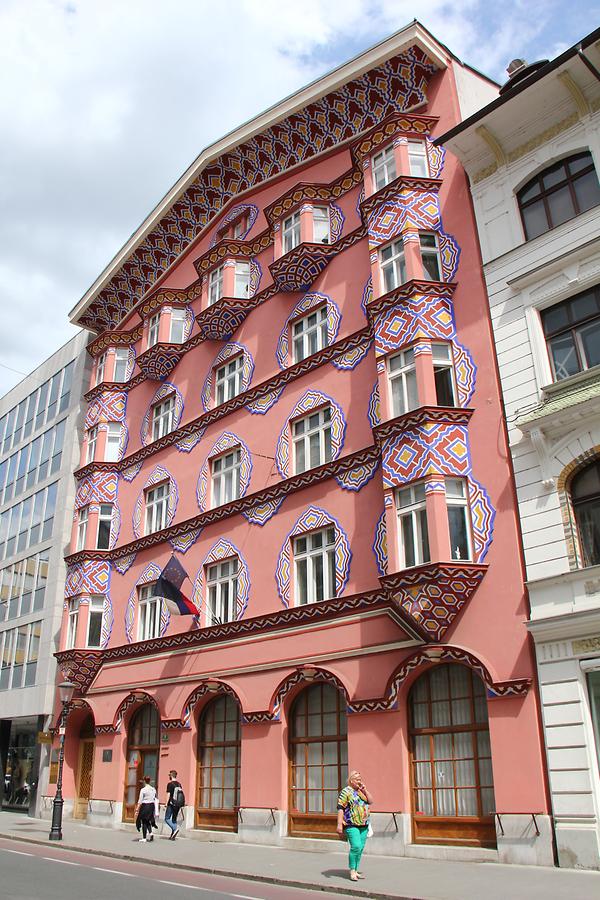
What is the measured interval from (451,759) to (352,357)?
440 inches

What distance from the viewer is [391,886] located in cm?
1373

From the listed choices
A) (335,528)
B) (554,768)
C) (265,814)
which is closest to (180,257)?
(335,528)

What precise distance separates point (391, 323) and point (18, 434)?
2775 centimetres

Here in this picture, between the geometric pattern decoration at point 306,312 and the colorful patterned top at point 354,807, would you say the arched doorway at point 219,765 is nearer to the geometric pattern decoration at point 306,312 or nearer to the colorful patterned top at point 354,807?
the colorful patterned top at point 354,807

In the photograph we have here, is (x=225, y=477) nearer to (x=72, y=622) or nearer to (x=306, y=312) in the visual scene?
(x=306, y=312)

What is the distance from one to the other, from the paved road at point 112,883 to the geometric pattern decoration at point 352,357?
44.6 feet

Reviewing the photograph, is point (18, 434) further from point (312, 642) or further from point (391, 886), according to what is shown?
point (391, 886)

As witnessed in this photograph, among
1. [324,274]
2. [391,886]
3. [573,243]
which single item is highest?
[324,274]

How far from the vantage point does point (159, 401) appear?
32.1m

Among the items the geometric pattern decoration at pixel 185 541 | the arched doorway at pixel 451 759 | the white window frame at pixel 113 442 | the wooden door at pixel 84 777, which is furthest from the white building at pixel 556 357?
the wooden door at pixel 84 777

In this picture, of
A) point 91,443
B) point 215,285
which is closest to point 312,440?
point 215,285

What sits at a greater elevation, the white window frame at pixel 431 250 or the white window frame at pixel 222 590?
the white window frame at pixel 431 250

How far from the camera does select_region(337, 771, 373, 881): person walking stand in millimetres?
14797

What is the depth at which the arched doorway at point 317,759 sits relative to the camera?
20.5m
